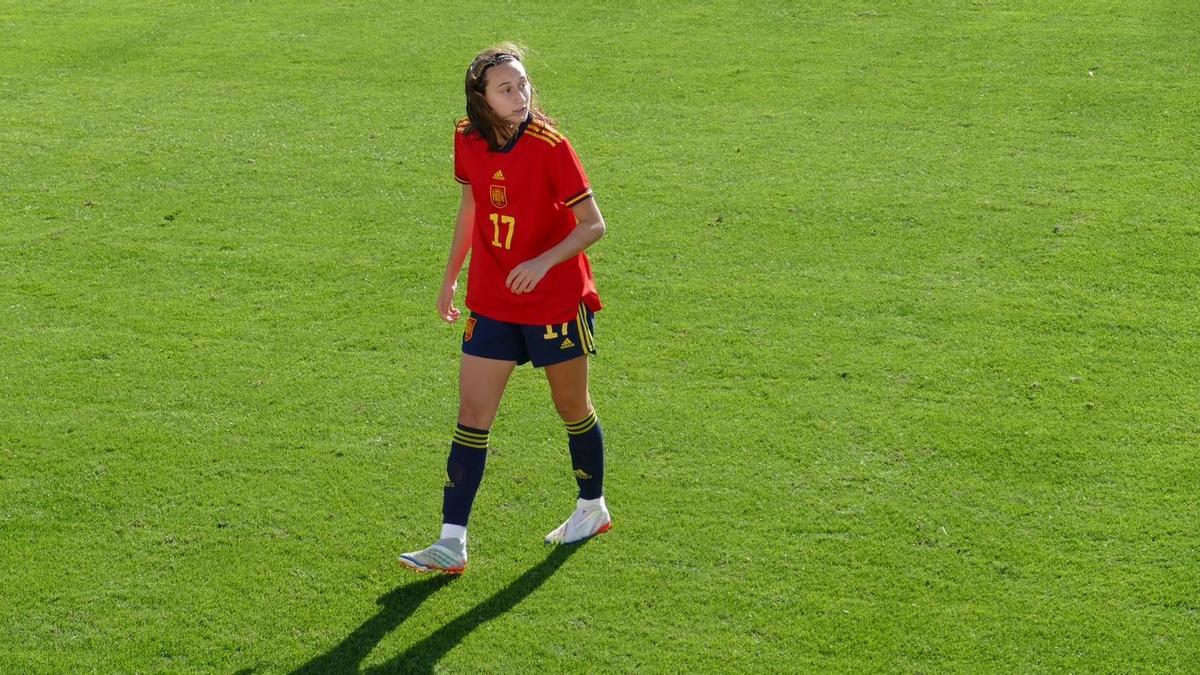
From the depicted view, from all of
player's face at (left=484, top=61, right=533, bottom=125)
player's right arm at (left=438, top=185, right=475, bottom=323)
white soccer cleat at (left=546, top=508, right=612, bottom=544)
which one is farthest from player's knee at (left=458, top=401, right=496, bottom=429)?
player's face at (left=484, top=61, right=533, bottom=125)

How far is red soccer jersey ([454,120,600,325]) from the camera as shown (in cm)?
489

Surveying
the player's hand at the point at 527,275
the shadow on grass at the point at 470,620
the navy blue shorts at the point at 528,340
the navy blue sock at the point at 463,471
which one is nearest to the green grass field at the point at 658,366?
the shadow on grass at the point at 470,620

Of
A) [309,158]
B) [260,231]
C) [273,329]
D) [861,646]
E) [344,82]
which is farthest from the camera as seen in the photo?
[344,82]

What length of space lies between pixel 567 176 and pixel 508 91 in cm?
36

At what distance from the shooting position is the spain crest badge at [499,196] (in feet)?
16.3

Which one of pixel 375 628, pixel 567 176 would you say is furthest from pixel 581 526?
pixel 567 176

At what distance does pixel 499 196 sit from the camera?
16.3 ft

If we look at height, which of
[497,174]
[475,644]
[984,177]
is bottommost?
[475,644]

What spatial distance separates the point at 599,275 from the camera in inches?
307

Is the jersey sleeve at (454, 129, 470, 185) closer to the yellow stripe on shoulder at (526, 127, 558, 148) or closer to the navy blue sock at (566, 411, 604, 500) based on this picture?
the yellow stripe on shoulder at (526, 127, 558, 148)

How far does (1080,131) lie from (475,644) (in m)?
6.58

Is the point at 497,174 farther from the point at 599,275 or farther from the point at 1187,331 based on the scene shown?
the point at 1187,331

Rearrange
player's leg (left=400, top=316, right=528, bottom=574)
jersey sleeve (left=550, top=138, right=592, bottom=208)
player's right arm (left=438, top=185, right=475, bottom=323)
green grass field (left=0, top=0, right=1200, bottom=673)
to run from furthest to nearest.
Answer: player's right arm (left=438, top=185, right=475, bottom=323), player's leg (left=400, top=316, right=528, bottom=574), green grass field (left=0, top=0, right=1200, bottom=673), jersey sleeve (left=550, top=138, right=592, bottom=208)

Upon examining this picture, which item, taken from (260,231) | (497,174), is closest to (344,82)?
(260,231)
